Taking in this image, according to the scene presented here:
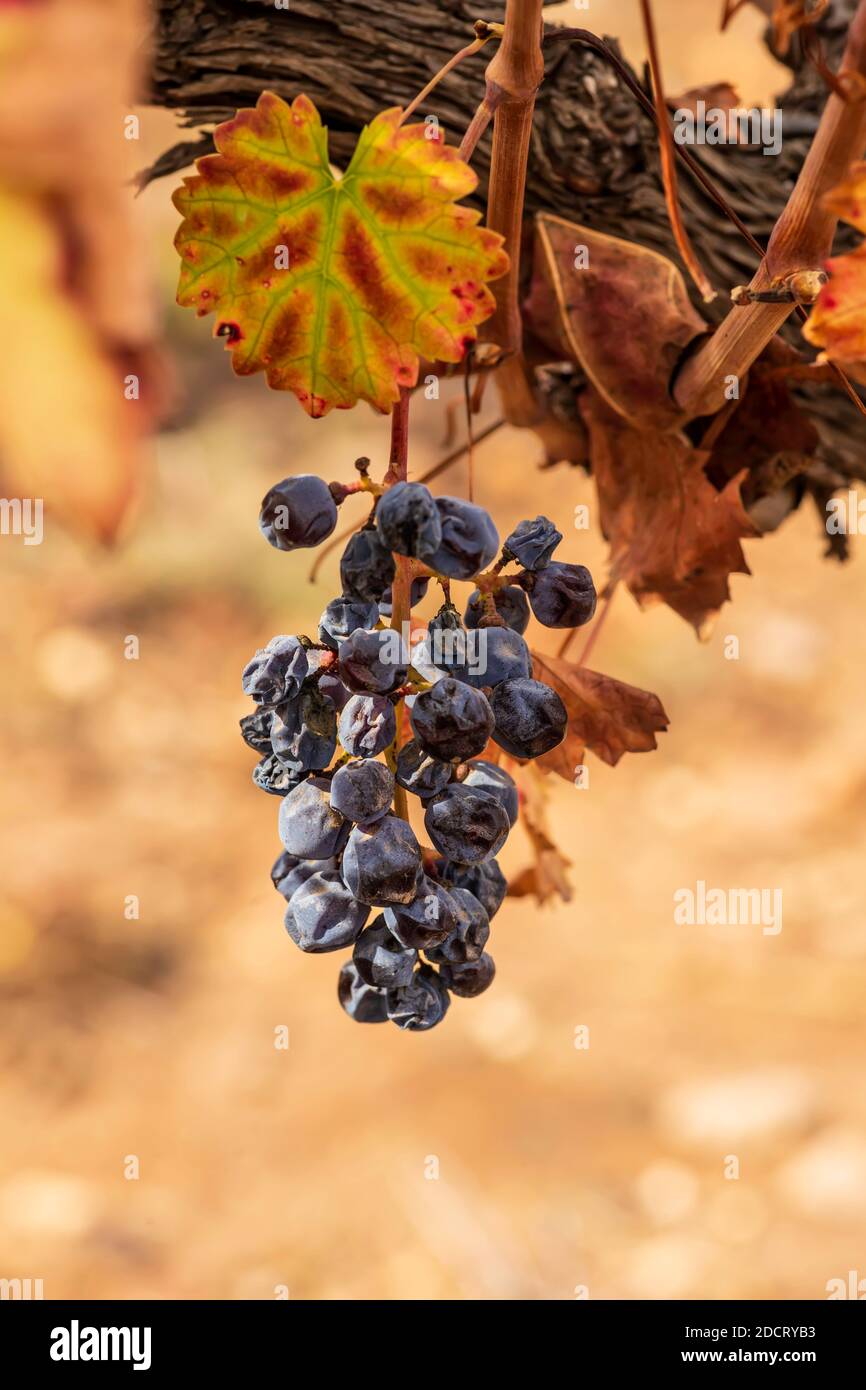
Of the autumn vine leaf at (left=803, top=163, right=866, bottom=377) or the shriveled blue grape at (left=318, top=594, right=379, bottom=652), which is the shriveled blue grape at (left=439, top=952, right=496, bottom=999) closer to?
the shriveled blue grape at (left=318, top=594, right=379, bottom=652)

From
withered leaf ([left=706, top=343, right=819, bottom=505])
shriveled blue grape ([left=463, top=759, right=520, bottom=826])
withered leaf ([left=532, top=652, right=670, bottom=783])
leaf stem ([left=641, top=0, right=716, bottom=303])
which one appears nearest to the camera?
leaf stem ([left=641, top=0, right=716, bottom=303])

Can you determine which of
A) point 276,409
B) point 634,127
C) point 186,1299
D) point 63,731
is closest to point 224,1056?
point 186,1299

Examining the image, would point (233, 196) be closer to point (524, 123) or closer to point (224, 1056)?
point (524, 123)

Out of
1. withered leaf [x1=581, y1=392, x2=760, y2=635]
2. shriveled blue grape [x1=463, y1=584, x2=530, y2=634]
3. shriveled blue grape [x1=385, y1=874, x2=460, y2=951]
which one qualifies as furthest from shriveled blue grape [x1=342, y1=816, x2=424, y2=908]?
withered leaf [x1=581, y1=392, x2=760, y2=635]

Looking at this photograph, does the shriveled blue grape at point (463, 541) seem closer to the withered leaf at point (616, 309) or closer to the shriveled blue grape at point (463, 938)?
the shriveled blue grape at point (463, 938)

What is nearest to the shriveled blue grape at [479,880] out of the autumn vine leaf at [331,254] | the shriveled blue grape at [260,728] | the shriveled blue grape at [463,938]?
the shriveled blue grape at [463,938]

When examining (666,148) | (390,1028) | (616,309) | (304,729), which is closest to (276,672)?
(304,729)

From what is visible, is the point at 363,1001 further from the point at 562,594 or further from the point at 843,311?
the point at 843,311
